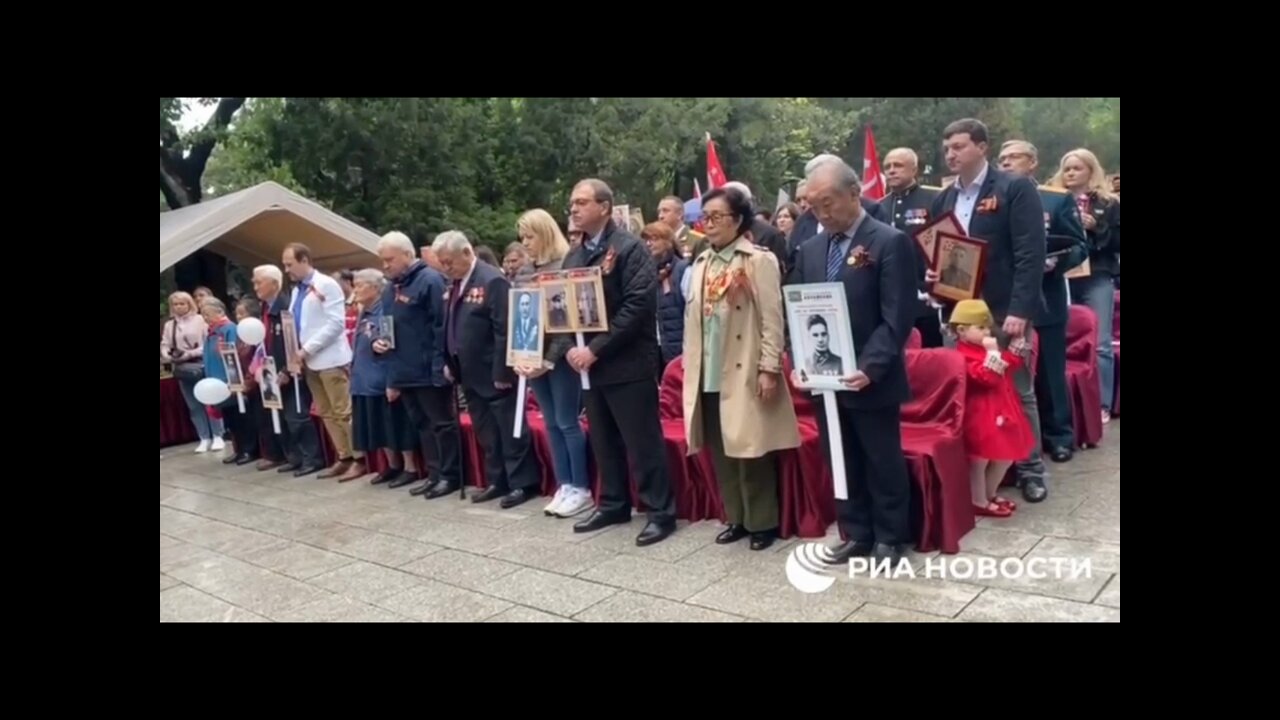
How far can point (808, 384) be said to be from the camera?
3.70m

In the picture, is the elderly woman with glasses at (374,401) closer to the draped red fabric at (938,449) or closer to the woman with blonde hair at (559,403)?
the woman with blonde hair at (559,403)

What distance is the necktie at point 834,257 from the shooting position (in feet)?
12.3

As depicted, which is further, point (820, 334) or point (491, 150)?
point (491, 150)

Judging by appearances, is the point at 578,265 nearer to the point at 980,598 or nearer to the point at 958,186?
the point at 958,186

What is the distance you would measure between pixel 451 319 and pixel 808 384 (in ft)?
9.53

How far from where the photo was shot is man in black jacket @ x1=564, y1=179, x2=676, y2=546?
177 inches

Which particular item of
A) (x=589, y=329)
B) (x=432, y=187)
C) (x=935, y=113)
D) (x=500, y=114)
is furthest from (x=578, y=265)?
(x=935, y=113)

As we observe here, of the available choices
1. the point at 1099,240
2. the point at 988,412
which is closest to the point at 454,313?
the point at 988,412

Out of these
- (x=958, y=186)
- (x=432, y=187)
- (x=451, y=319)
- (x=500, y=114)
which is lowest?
(x=451, y=319)

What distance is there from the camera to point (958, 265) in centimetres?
413

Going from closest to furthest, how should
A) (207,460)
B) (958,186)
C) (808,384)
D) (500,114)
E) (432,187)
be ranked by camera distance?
(808,384), (958,186), (207,460), (432,187), (500,114)

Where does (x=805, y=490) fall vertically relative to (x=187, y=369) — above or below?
below

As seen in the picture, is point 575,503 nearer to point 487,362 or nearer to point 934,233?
point 487,362

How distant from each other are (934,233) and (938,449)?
1113mm
